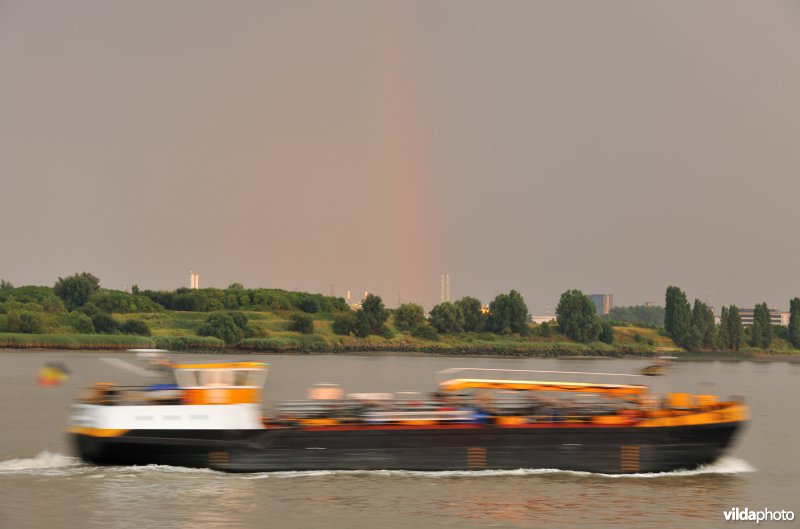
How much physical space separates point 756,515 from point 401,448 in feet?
46.6

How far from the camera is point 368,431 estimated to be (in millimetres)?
45312

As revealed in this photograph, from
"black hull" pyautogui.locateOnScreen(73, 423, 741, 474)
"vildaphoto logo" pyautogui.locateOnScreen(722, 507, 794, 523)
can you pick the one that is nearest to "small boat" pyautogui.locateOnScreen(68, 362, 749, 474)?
"black hull" pyautogui.locateOnScreen(73, 423, 741, 474)

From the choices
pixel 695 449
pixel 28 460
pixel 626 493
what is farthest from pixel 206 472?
pixel 695 449

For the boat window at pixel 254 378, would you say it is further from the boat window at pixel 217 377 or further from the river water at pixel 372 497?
the river water at pixel 372 497

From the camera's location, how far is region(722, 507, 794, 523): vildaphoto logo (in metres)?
42.8

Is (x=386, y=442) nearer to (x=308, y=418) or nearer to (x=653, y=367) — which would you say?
(x=308, y=418)

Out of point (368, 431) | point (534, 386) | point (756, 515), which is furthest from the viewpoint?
point (534, 386)

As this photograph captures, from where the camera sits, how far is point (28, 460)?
49.9 m

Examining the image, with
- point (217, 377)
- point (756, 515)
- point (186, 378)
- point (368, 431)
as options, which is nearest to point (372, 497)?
point (368, 431)

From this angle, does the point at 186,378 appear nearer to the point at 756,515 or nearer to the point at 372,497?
the point at 372,497

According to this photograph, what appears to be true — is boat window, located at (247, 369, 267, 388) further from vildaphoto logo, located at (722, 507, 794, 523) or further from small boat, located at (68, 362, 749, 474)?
vildaphoto logo, located at (722, 507, 794, 523)

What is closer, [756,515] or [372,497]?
[756,515]

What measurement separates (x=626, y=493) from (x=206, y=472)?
16963 millimetres

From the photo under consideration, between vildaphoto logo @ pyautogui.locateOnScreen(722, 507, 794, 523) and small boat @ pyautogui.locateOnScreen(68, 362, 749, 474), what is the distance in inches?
145
